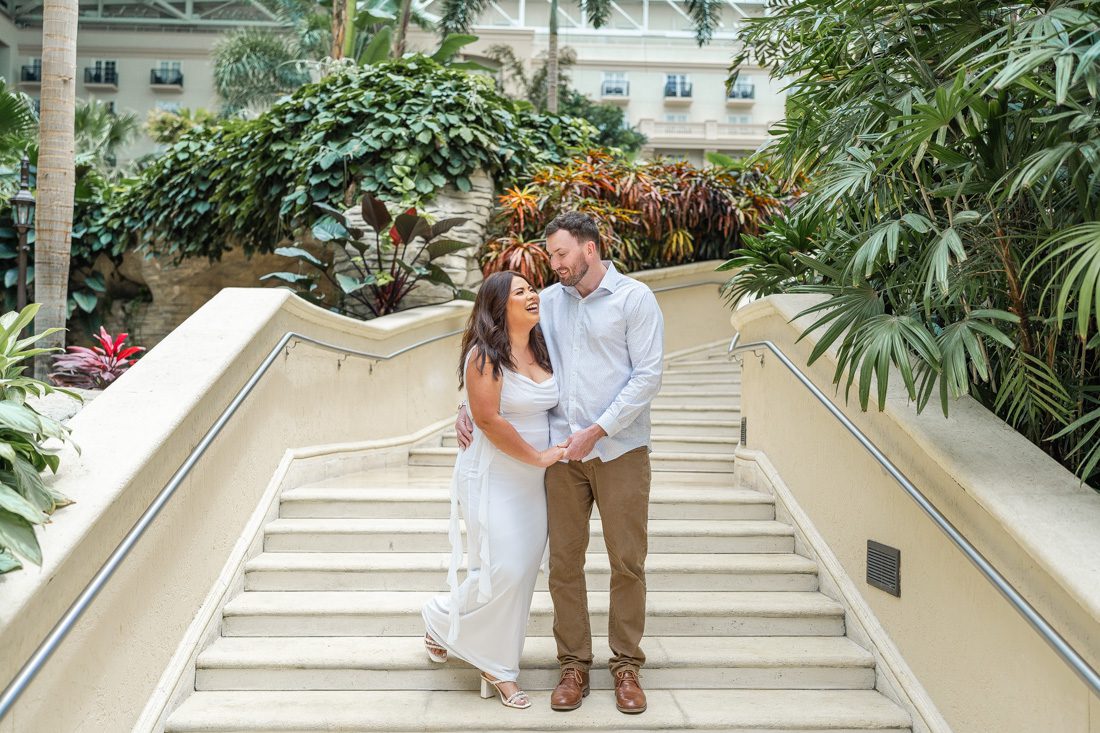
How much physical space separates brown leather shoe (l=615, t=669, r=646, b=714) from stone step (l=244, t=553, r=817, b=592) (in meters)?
0.70

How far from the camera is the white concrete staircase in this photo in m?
2.95

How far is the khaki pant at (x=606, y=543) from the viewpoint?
301cm

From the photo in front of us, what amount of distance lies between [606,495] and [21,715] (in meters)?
1.75

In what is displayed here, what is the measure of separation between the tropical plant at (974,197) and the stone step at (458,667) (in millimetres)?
1073

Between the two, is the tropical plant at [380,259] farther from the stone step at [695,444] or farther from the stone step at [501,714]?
the stone step at [501,714]

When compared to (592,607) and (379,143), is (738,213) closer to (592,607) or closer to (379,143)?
(379,143)

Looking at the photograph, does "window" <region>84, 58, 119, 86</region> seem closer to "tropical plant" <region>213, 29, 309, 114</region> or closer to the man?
"tropical plant" <region>213, 29, 309, 114</region>

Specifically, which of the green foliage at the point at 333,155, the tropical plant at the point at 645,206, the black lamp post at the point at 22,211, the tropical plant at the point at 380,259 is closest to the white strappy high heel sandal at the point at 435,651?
the tropical plant at the point at 380,259

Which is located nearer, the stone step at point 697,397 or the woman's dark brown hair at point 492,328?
the woman's dark brown hair at point 492,328

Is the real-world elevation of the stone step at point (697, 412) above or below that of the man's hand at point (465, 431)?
below

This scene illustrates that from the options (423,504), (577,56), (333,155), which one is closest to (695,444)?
(423,504)

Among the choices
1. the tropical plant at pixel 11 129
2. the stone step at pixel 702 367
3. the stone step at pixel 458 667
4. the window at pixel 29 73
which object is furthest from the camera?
the window at pixel 29 73

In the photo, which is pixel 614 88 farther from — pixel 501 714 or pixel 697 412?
pixel 501 714

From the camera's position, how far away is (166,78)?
105ft
